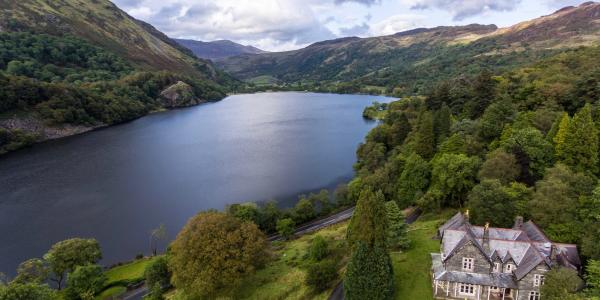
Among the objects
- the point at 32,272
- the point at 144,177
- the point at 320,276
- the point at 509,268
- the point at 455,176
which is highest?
the point at 455,176

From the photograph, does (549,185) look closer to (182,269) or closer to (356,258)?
(356,258)

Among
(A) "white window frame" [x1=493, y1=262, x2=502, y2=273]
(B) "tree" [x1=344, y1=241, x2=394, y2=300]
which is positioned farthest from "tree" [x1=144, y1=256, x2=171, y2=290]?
(A) "white window frame" [x1=493, y1=262, x2=502, y2=273]

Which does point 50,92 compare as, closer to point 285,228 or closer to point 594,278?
point 285,228

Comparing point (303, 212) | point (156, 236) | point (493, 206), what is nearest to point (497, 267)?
point (493, 206)

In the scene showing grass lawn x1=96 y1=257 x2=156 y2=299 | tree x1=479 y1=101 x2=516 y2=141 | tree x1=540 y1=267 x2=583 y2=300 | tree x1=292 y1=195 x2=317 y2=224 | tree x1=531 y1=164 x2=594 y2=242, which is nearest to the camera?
tree x1=540 y1=267 x2=583 y2=300

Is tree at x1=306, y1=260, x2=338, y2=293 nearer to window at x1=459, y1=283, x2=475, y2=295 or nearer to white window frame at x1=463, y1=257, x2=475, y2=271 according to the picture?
window at x1=459, y1=283, x2=475, y2=295

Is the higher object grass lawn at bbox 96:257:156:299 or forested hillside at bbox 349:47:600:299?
forested hillside at bbox 349:47:600:299
